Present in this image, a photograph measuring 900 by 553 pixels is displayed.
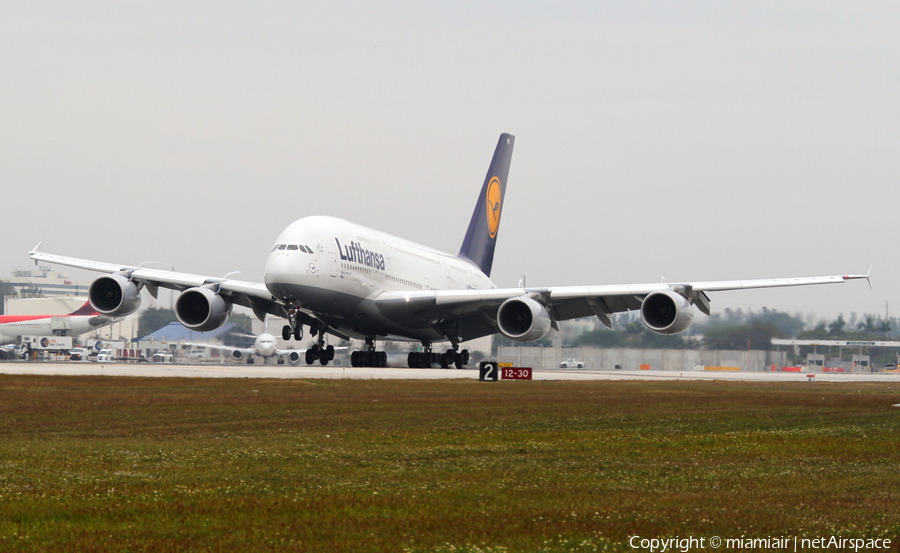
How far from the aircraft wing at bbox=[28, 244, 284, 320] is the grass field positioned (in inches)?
681

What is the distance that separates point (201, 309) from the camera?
132 ft

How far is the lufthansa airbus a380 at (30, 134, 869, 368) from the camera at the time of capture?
121ft

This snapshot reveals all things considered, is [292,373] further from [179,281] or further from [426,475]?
[426,475]

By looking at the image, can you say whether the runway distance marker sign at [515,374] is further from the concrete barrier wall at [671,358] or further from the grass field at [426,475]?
the concrete barrier wall at [671,358]

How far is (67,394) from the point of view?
24984 millimetres

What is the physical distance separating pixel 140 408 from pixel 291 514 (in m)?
13.2

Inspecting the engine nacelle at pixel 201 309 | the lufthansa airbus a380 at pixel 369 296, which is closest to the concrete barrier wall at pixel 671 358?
the lufthansa airbus a380 at pixel 369 296

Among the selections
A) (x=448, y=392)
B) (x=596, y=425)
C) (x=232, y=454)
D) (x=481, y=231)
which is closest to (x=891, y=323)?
(x=481, y=231)

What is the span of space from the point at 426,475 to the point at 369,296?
93.7 ft

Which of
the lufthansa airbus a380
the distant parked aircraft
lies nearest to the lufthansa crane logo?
the lufthansa airbus a380

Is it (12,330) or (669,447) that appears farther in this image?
(12,330)

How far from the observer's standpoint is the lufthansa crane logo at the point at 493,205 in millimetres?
56844

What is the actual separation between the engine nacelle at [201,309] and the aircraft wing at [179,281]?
25.8 inches

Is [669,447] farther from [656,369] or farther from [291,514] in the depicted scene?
[656,369]
